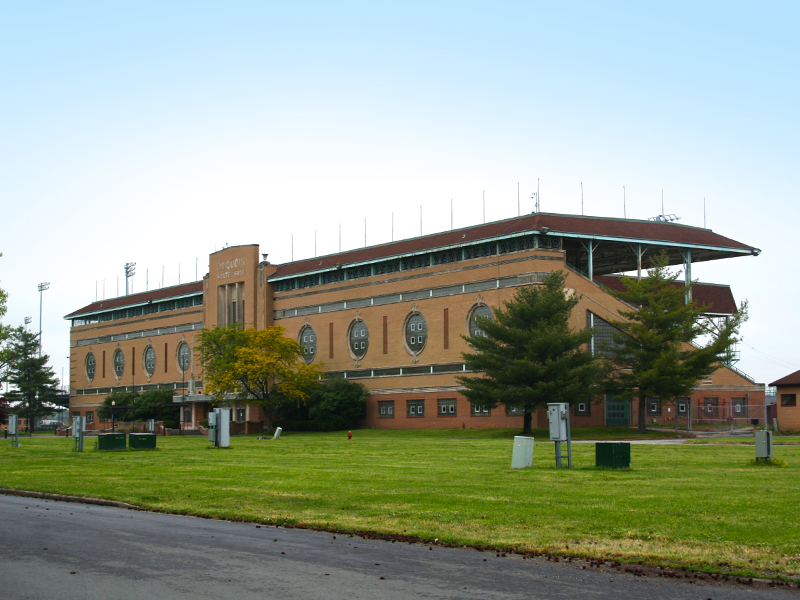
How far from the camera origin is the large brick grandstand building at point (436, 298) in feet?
211

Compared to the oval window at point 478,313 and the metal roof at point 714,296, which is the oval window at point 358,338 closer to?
the oval window at point 478,313

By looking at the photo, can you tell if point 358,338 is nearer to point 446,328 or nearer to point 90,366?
point 446,328

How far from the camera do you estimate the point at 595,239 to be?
215 feet

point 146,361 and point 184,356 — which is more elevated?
point 184,356

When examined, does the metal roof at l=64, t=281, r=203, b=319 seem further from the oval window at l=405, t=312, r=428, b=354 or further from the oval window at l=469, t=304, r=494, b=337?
the oval window at l=469, t=304, r=494, b=337

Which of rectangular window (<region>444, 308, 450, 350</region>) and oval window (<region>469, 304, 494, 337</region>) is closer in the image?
oval window (<region>469, 304, 494, 337</region>)

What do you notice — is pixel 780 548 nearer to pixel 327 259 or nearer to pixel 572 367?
pixel 572 367

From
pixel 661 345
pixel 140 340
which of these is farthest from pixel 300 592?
pixel 140 340

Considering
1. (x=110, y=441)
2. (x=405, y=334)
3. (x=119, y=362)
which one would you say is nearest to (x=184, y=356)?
(x=119, y=362)

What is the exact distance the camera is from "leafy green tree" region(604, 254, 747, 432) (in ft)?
182

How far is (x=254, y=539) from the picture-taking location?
1328 centimetres

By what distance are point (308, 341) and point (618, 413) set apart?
30782 mm

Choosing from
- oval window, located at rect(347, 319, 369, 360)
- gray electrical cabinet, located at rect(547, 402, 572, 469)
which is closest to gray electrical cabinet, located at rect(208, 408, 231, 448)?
gray electrical cabinet, located at rect(547, 402, 572, 469)

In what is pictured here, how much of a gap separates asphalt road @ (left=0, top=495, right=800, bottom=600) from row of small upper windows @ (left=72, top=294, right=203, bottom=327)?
84.6 metres
